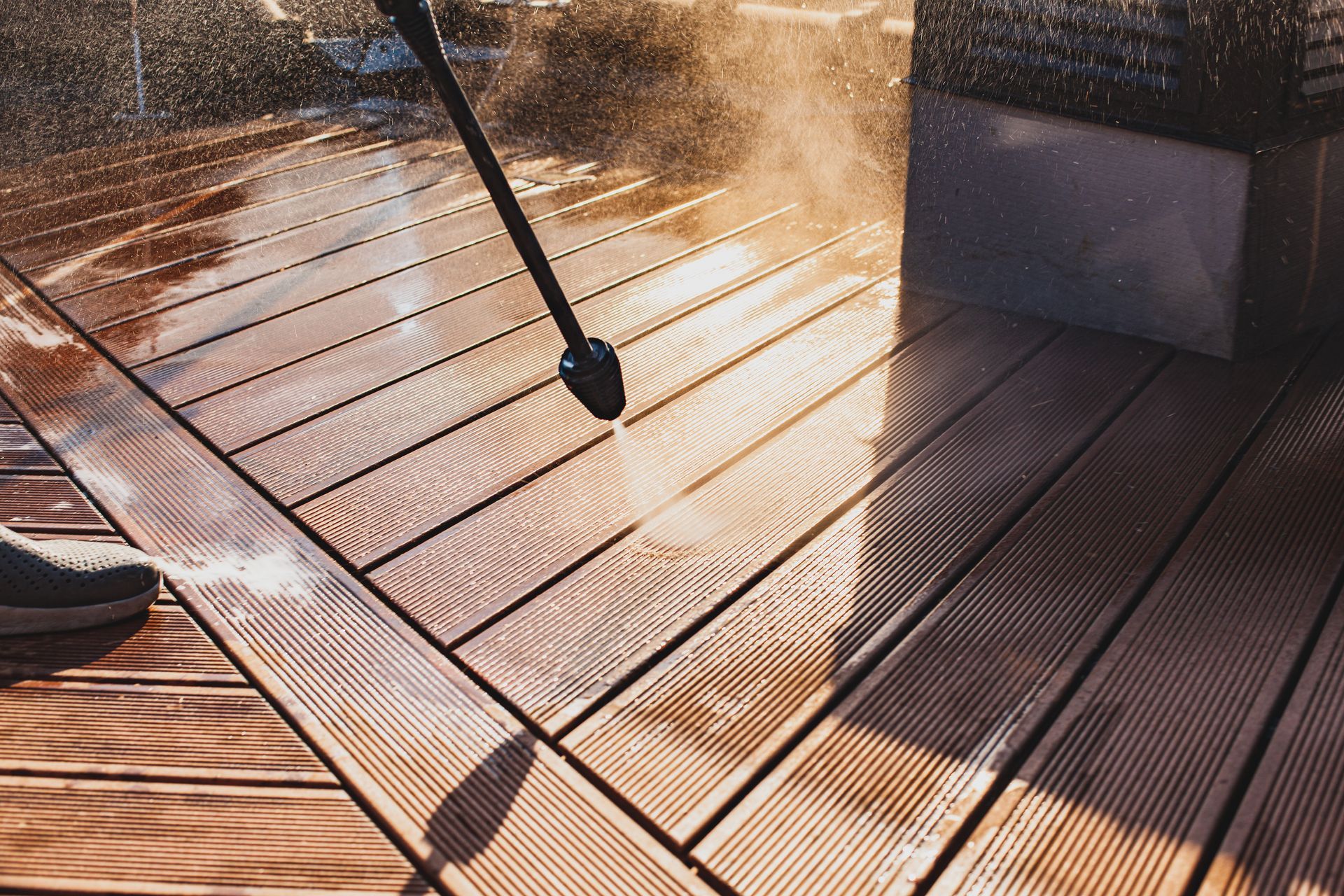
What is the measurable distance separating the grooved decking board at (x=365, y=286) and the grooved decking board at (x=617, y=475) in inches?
26.1

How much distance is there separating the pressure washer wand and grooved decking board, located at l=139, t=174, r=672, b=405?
3.13 ft

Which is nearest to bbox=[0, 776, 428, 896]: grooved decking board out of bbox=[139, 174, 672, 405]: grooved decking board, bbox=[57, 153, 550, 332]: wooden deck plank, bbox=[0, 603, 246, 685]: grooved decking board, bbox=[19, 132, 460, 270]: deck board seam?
bbox=[0, 603, 246, 685]: grooved decking board

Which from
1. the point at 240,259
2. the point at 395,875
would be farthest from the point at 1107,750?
the point at 240,259

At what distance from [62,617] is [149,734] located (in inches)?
9.5

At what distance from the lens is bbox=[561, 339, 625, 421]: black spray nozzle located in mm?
1235

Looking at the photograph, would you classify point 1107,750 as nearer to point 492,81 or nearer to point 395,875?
point 395,875

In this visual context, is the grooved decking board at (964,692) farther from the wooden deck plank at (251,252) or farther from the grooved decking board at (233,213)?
the grooved decking board at (233,213)

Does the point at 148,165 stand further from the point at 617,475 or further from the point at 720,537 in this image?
the point at 720,537

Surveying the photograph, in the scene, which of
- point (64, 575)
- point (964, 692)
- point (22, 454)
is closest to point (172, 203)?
point (22, 454)

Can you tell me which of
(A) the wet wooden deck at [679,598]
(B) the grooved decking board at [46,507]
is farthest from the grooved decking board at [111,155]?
(B) the grooved decking board at [46,507]

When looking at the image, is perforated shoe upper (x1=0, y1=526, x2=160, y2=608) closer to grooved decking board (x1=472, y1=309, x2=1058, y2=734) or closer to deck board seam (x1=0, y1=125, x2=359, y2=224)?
grooved decking board (x1=472, y1=309, x2=1058, y2=734)

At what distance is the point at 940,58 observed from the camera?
1898 mm

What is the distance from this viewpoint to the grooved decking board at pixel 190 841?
977 millimetres

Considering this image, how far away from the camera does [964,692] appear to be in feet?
3.77
